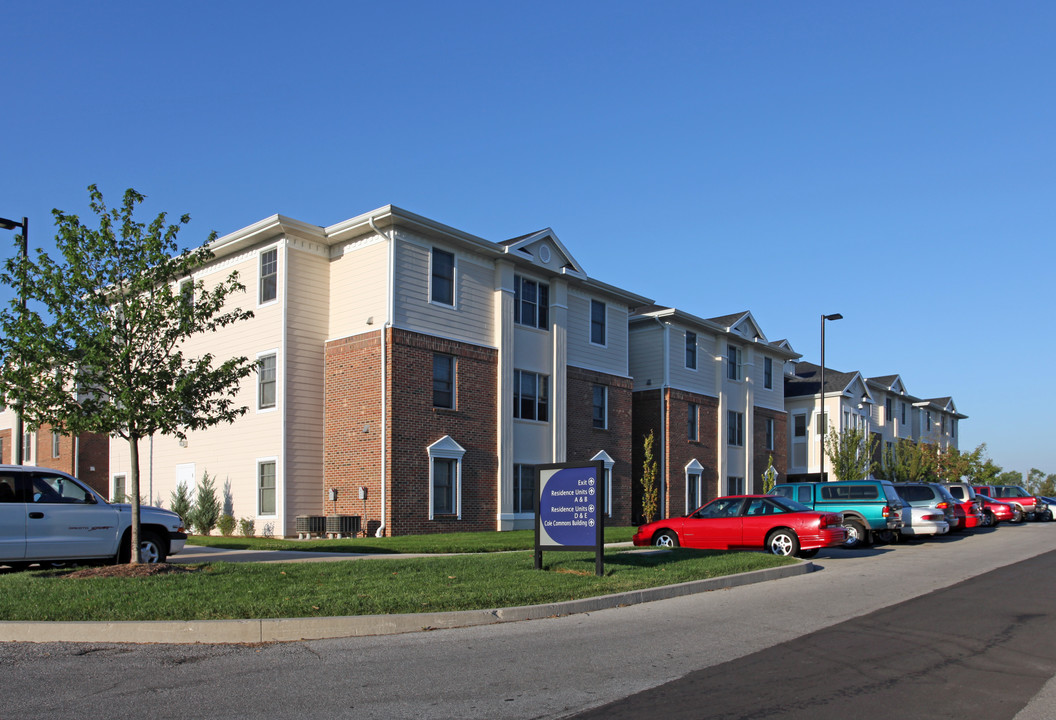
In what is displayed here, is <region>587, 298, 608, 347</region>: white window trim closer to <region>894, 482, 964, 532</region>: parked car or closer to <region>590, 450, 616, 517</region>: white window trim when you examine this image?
<region>590, 450, 616, 517</region>: white window trim

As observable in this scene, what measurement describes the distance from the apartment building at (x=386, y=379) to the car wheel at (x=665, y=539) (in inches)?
285

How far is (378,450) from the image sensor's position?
24.2 meters

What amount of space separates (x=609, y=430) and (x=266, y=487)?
1243 centimetres

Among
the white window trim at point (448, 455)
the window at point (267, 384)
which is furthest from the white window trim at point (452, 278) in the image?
the window at point (267, 384)

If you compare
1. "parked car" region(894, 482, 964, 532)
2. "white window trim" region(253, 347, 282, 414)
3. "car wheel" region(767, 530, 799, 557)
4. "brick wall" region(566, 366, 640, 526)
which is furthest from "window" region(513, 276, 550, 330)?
"car wheel" region(767, 530, 799, 557)

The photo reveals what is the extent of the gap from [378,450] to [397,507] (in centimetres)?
161

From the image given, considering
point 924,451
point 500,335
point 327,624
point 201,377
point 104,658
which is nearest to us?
point 104,658

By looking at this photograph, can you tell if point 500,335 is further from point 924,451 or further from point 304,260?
point 924,451

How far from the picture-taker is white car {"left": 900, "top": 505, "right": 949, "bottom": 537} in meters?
25.1

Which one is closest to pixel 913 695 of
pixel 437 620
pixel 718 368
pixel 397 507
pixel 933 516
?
pixel 437 620

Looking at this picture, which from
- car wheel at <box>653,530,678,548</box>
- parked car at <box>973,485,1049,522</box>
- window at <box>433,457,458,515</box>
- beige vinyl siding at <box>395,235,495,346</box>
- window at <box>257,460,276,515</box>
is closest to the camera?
car wheel at <box>653,530,678,548</box>

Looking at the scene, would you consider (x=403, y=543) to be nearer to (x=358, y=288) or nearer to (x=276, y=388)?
(x=276, y=388)

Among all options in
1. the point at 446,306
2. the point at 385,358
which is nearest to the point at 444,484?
the point at 385,358

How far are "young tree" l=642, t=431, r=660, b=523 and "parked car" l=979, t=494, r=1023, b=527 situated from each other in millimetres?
12726
